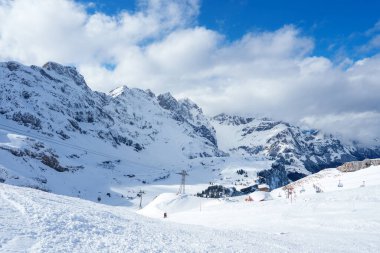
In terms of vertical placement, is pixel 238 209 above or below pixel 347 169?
below

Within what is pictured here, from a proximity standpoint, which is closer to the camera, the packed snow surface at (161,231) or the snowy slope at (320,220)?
the packed snow surface at (161,231)

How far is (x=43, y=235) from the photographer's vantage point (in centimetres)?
2066

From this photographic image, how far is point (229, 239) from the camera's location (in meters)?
28.1

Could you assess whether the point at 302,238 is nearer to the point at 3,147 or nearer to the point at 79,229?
the point at 79,229

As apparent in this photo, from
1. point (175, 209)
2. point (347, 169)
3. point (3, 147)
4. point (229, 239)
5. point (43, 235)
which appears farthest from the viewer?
point (3, 147)

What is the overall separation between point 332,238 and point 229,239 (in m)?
10.8

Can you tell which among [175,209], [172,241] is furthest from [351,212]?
[175,209]

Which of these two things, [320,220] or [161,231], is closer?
[161,231]

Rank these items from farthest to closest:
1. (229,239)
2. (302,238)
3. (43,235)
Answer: (302,238), (229,239), (43,235)

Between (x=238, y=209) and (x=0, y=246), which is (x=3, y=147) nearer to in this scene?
(x=238, y=209)

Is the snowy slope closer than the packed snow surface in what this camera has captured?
No

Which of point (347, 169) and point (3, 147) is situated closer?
point (347, 169)

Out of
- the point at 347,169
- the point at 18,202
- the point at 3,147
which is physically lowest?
the point at 18,202

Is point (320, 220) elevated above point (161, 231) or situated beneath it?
elevated above
